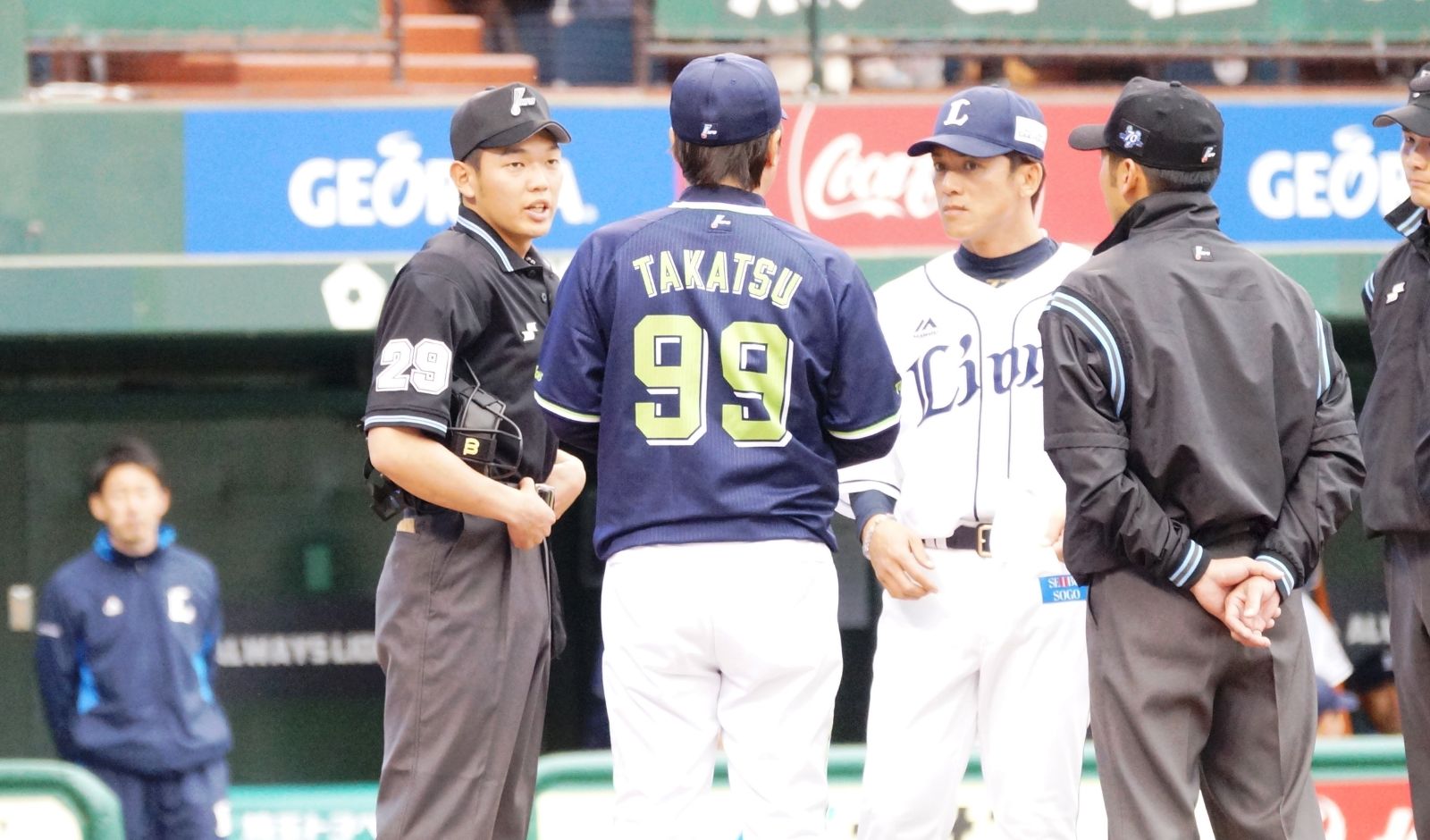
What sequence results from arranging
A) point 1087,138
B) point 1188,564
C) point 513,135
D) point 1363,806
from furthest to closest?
point 1363,806 < point 513,135 < point 1087,138 < point 1188,564

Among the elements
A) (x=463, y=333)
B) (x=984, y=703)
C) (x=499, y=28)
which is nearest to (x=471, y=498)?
(x=463, y=333)

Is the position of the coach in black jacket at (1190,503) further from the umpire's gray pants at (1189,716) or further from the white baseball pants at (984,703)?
the white baseball pants at (984,703)

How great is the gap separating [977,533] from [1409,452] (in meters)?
0.92

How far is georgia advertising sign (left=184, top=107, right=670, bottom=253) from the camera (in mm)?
6582

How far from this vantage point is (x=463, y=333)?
3625mm

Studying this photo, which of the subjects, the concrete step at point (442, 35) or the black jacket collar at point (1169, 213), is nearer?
the black jacket collar at point (1169, 213)

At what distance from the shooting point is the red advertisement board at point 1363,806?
5059 millimetres

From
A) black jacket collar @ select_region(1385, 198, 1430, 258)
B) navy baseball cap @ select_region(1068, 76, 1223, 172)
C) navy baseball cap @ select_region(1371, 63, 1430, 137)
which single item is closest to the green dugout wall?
black jacket collar @ select_region(1385, 198, 1430, 258)

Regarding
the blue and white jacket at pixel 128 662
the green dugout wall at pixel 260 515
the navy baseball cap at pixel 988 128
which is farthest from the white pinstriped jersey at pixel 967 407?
the green dugout wall at pixel 260 515

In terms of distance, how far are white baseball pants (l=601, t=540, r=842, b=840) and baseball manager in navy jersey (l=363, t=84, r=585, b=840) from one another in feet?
1.39

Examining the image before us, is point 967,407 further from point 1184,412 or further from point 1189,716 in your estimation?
point 1189,716

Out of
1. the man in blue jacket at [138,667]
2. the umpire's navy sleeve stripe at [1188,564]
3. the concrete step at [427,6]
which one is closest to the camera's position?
the umpire's navy sleeve stripe at [1188,564]

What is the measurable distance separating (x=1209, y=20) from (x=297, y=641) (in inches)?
173

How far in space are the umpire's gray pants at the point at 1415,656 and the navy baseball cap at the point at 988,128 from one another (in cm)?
116
